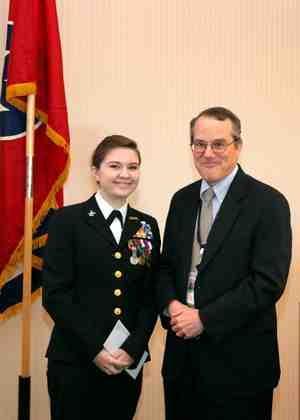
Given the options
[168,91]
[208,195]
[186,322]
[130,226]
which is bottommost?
[186,322]

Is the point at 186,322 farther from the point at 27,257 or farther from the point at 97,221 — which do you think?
the point at 27,257

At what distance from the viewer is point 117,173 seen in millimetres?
1981

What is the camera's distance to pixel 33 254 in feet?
8.77

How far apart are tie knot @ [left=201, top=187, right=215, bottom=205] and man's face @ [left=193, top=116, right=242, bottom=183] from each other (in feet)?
0.18

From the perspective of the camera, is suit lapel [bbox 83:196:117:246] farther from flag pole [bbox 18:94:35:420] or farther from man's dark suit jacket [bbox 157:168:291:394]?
flag pole [bbox 18:94:35:420]

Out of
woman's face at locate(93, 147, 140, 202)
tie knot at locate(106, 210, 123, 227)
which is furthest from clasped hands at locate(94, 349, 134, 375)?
woman's face at locate(93, 147, 140, 202)

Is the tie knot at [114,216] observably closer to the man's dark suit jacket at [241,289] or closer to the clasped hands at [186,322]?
→ the man's dark suit jacket at [241,289]

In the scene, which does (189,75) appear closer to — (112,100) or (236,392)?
(112,100)

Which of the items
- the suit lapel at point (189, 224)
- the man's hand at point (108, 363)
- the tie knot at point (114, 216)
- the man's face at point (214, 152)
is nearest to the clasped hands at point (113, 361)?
the man's hand at point (108, 363)

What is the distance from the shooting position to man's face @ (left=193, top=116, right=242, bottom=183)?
1851mm

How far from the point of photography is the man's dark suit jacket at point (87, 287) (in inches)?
75.2

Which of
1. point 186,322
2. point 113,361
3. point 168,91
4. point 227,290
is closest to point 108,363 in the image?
point 113,361

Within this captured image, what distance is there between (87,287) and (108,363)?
310mm

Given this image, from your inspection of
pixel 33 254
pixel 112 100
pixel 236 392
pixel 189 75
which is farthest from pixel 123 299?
pixel 189 75
